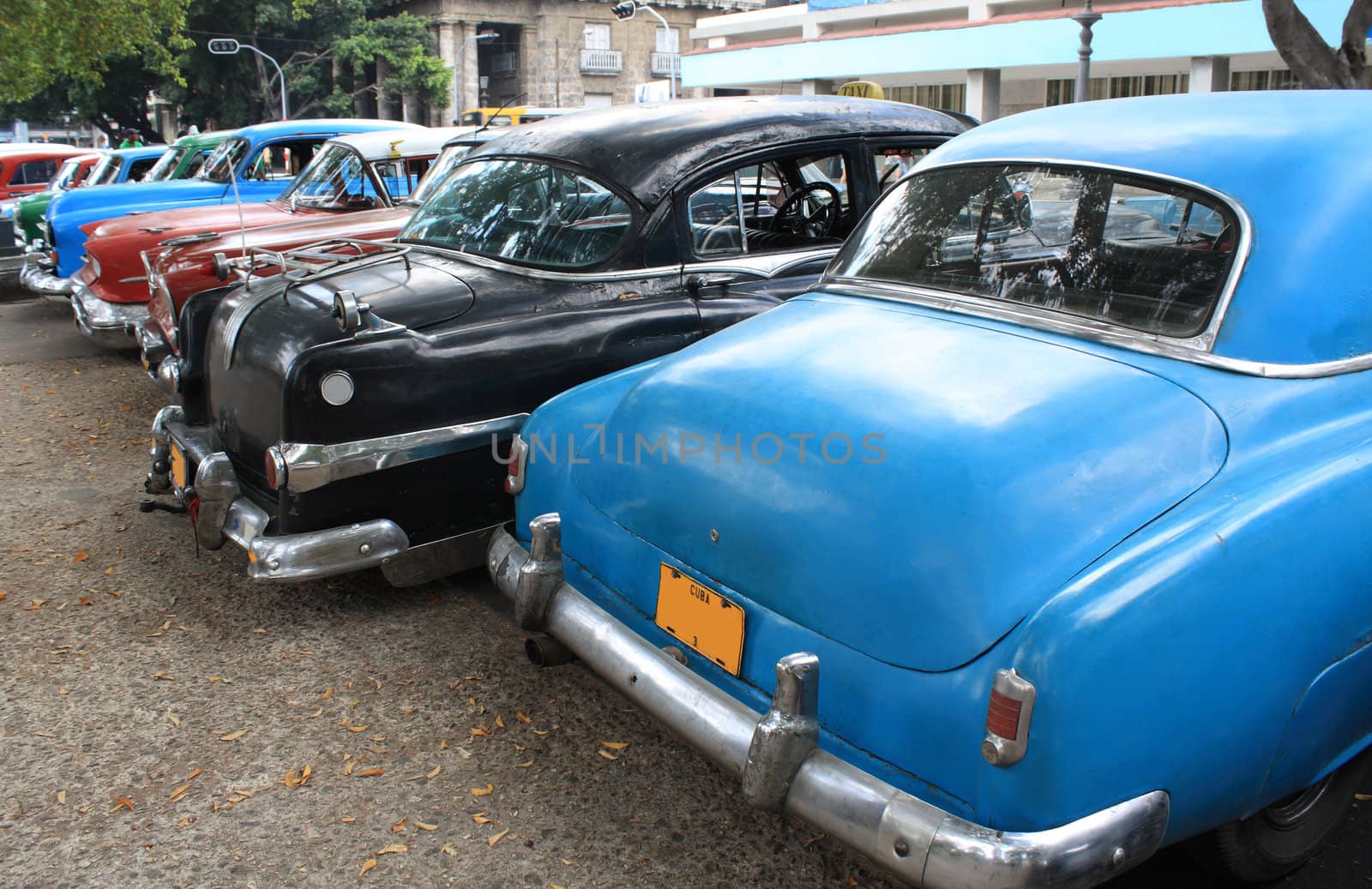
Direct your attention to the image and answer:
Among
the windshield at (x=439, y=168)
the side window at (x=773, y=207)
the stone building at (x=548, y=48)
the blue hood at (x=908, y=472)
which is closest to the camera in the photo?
the blue hood at (x=908, y=472)

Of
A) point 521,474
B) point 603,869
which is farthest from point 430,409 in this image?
point 603,869

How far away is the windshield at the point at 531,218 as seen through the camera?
4.72m

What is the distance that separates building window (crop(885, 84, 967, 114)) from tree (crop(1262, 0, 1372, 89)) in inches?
678

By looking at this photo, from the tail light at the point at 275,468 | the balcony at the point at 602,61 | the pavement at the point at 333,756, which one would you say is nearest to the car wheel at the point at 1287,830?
the pavement at the point at 333,756

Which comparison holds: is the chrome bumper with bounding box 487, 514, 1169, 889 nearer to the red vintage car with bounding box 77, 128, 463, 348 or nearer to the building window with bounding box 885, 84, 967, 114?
the red vintage car with bounding box 77, 128, 463, 348

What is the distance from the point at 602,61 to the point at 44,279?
162ft

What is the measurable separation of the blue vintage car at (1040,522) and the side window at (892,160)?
6.94 feet

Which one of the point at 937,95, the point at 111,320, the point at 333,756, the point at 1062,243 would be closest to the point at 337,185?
the point at 111,320

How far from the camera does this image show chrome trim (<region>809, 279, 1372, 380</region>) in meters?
2.51

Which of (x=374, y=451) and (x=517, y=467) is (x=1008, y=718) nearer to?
(x=517, y=467)

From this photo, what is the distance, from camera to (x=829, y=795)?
2.28 metres

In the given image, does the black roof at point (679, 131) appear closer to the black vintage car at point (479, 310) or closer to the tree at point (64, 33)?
the black vintage car at point (479, 310)

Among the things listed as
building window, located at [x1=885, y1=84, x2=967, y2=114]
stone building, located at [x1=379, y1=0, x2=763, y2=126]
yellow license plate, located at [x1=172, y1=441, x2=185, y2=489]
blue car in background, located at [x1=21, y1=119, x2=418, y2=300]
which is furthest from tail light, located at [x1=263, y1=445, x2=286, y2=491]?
stone building, located at [x1=379, y1=0, x2=763, y2=126]

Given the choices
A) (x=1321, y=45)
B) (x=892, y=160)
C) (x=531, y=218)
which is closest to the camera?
(x=531, y=218)
